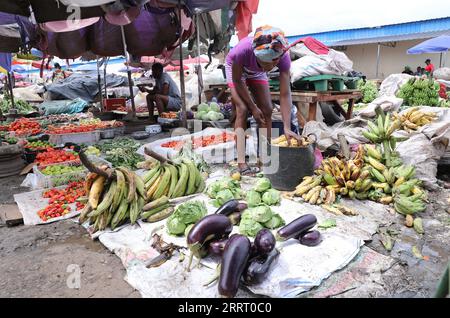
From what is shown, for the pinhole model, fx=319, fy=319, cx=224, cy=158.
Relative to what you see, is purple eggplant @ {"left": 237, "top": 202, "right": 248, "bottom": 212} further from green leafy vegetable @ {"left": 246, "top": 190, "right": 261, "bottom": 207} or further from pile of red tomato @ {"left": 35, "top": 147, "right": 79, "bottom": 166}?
pile of red tomato @ {"left": 35, "top": 147, "right": 79, "bottom": 166}

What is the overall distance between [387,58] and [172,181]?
713 inches

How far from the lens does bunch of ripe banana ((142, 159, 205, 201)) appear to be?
3.14 meters

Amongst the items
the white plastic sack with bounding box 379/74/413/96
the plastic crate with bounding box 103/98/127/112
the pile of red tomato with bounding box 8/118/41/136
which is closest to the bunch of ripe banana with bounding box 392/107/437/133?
the white plastic sack with bounding box 379/74/413/96

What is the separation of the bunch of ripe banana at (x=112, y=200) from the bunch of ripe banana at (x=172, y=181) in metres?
0.27

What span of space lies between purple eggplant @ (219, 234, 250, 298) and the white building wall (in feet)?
59.5

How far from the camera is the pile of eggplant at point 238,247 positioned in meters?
1.88

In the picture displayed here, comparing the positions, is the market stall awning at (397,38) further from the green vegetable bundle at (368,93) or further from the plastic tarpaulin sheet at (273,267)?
the plastic tarpaulin sheet at (273,267)

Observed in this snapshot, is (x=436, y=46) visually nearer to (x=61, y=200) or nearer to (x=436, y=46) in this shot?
(x=436, y=46)

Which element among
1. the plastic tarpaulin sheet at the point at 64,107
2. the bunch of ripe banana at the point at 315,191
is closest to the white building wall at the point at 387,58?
the plastic tarpaulin sheet at the point at 64,107

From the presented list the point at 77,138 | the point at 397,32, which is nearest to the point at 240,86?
the point at 77,138

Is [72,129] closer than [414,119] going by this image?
No

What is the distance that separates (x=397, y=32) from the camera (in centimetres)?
1630
